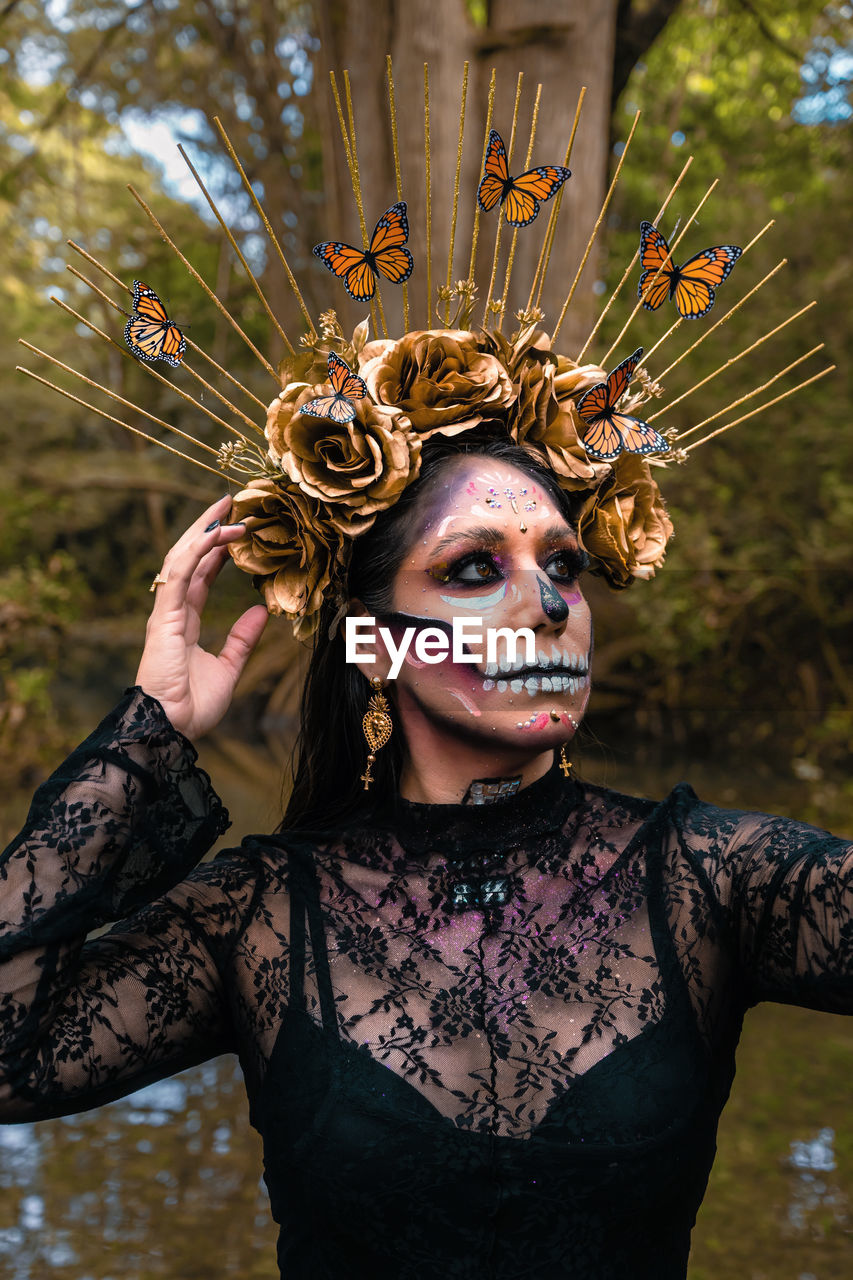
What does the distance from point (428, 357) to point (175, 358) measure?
1.35 feet

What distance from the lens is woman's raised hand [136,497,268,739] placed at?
5.86 feet

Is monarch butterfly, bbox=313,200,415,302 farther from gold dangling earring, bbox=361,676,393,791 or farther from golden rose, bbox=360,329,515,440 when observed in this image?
gold dangling earring, bbox=361,676,393,791

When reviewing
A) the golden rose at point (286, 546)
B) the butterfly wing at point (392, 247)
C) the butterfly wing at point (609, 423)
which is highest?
the butterfly wing at point (392, 247)

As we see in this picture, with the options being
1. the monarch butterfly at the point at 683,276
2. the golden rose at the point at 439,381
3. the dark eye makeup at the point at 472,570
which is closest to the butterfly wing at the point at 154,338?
the golden rose at the point at 439,381

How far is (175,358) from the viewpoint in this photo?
190 cm

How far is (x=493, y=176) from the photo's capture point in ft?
6.59

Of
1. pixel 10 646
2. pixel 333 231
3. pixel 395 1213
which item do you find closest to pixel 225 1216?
pixel 395 1213

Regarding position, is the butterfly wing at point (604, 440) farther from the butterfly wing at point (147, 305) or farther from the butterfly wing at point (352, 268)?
the butterfly wing at point (147, 305)

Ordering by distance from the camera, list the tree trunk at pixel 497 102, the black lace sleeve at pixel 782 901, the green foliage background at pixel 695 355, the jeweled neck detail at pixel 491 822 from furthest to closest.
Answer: the green foliage background at pixel 695 355
the tree trunk at pixel 497 102
the jeweled neck detail at pixel 491 822
the black lace sleeve at pixel 782 901

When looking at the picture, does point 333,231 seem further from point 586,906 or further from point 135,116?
point 135,116

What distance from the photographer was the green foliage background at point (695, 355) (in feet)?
26.8

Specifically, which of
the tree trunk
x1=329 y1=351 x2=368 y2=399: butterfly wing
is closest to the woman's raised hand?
x1=329 y1=351 x2=368 y2=399: butterfly wing

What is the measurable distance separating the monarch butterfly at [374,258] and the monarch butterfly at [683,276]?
1.32 feet

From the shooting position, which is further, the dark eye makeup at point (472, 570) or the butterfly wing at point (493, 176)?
the butterfly wing at point (493, 176)
